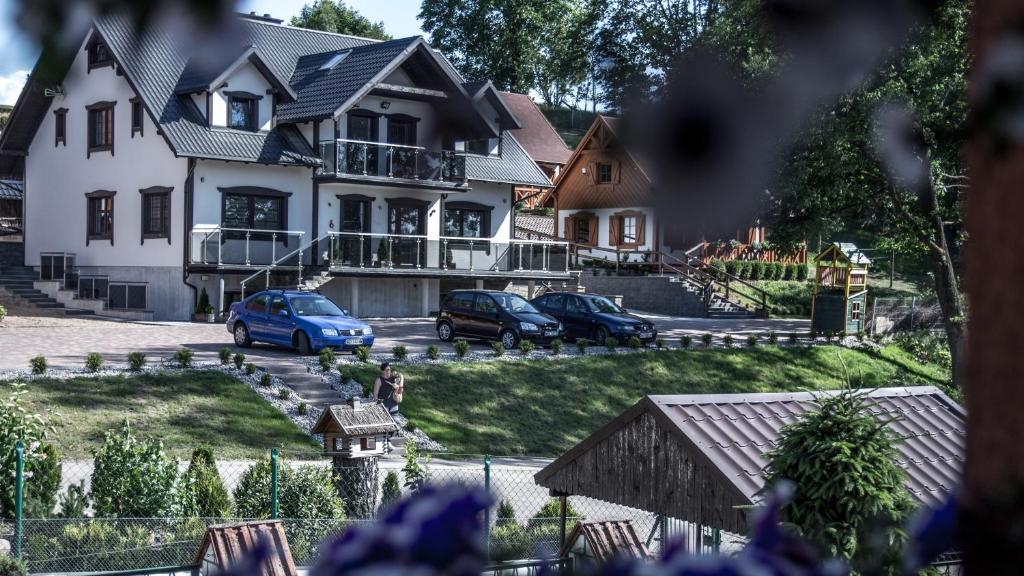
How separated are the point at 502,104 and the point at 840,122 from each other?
13.6 m

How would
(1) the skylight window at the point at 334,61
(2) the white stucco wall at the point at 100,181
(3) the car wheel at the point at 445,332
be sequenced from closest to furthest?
(3) the car wheel at the point at 445,332, (2) the white stucco wall at the point at 100,181, (1) the skylight window at the point at 334,61

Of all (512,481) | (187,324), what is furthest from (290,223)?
(512,481)

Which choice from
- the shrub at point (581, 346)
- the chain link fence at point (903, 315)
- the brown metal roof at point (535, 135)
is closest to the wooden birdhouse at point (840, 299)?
the chain link fence at point (903, 315)

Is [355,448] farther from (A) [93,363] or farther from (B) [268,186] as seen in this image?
(B) [268,186]

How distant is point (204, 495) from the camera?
48.4 ft

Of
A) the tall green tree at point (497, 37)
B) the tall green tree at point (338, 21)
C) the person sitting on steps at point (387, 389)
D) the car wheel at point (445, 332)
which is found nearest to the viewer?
the person sitting on steps at point (387, 389)

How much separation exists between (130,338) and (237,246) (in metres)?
7.24

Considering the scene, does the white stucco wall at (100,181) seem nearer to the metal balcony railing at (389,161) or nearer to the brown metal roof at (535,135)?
the metal balcony railing at (389,161)

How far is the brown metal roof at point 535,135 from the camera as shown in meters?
57.5

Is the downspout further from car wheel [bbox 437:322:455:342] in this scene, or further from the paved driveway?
car wheel [bbox 437:322:455:342]

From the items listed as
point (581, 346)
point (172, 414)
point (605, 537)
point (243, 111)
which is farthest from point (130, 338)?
point (605, 537)

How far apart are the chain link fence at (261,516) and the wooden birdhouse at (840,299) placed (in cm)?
2130

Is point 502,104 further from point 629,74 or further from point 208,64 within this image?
point 208,64

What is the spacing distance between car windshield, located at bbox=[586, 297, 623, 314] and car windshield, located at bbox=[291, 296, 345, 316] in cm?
778
